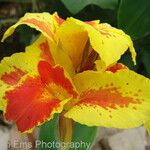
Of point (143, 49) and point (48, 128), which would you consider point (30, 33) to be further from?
point (48, 128)

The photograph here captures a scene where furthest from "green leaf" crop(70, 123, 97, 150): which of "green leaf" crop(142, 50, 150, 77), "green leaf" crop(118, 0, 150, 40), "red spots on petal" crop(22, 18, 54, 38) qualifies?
"green leaf" crop(142, 50, 150, 77)

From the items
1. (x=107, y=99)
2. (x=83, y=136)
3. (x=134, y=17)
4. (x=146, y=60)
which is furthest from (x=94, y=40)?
(x=146, y=60)

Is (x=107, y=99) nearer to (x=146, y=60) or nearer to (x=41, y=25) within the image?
(x=41, y=25)

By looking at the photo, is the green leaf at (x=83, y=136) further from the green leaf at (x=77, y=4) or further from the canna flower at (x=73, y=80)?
the green leaf at (x=77, y=4)

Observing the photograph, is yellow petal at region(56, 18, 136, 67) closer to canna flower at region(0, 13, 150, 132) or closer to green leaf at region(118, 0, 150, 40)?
canna flower at region(0, 13, 150, 132)

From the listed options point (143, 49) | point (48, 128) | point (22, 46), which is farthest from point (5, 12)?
point (48, 128)
